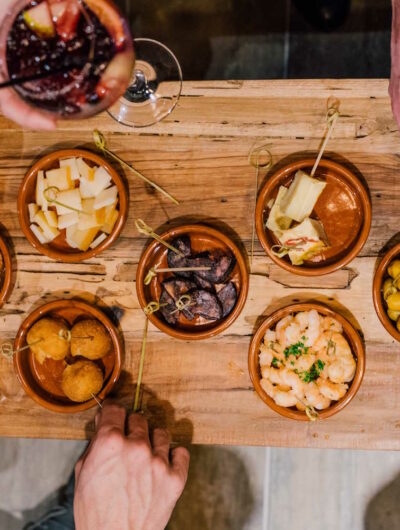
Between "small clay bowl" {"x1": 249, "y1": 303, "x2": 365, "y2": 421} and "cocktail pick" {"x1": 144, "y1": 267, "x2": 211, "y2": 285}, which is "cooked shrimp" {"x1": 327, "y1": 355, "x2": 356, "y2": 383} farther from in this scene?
"cocktail pick" {"x1": 144, "y1": 267, "x2": 211, "y2": 285}

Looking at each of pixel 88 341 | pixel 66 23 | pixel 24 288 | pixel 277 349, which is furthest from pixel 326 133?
pixel 24 288

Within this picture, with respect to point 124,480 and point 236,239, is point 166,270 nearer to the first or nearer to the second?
point 236,239

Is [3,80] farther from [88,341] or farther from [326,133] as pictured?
[326,133]

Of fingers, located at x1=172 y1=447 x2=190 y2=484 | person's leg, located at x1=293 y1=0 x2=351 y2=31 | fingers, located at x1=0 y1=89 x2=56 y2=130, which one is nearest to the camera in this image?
fingers, located at x1=0 y1=89 x2=56 y2=130

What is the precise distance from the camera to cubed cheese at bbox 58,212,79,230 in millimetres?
1760

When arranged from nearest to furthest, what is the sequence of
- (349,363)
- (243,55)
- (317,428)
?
(349,363), (317,428), (243,55)

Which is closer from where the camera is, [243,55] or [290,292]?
[290,292]

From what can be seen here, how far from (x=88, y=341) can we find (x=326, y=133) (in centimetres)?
104

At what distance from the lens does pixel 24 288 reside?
1.87 metres

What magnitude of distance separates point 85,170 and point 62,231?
0.22 m

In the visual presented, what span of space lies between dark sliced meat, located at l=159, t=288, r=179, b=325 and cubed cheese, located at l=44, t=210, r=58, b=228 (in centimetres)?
43

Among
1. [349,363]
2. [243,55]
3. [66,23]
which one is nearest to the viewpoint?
[66,23]

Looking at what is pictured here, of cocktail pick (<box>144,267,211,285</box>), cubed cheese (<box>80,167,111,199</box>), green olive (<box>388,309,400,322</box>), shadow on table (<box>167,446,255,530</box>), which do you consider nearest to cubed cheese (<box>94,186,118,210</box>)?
cubed cheese (<box>80,167,111,199</box>)

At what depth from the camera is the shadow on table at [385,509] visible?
2557 millimetres
